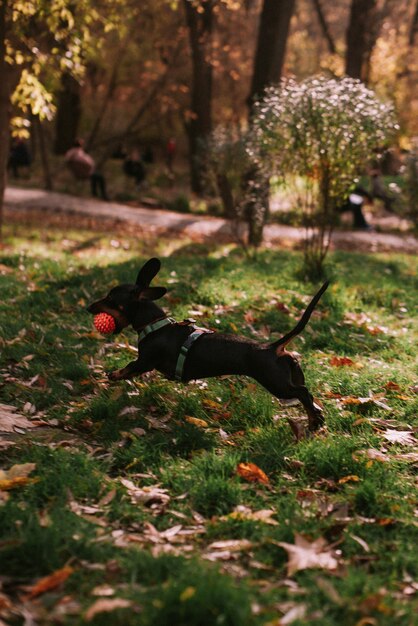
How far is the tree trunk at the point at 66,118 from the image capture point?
27.0m

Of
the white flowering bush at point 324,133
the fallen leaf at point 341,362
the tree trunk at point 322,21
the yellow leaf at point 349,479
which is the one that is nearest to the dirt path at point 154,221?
the white flowering bush at point 324,133

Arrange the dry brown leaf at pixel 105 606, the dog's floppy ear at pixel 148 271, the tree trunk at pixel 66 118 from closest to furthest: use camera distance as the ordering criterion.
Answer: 1. the dry brown leaf at pixel 105 606
2. the dog's floppy ear at pixel 148 271
3. the tree trunk at pixel 66 118

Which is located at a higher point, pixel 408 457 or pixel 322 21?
pixel 322 21

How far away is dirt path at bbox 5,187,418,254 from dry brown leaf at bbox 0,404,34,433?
10.9m

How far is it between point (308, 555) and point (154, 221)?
50.8ft

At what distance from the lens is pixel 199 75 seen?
21531 millimetres

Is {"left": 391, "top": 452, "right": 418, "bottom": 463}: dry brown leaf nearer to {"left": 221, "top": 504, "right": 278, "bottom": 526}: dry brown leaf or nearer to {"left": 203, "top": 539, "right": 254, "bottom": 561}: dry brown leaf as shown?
{"left": 221, "top": 504, "right": 278, "bottom": 526}: dry brown leaf

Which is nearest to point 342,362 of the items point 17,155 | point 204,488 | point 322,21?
point 204,488

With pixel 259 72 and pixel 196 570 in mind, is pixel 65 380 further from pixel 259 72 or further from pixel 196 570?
pixel 259 72

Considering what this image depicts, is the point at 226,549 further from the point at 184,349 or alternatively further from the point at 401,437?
the point at 401,437

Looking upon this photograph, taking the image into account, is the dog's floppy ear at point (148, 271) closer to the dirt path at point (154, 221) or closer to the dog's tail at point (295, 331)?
the dog's tail at point (295, 331)

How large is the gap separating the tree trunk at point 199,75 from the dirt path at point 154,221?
290cm

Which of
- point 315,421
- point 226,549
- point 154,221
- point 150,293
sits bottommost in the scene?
point 226,549

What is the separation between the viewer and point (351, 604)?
270 cm
